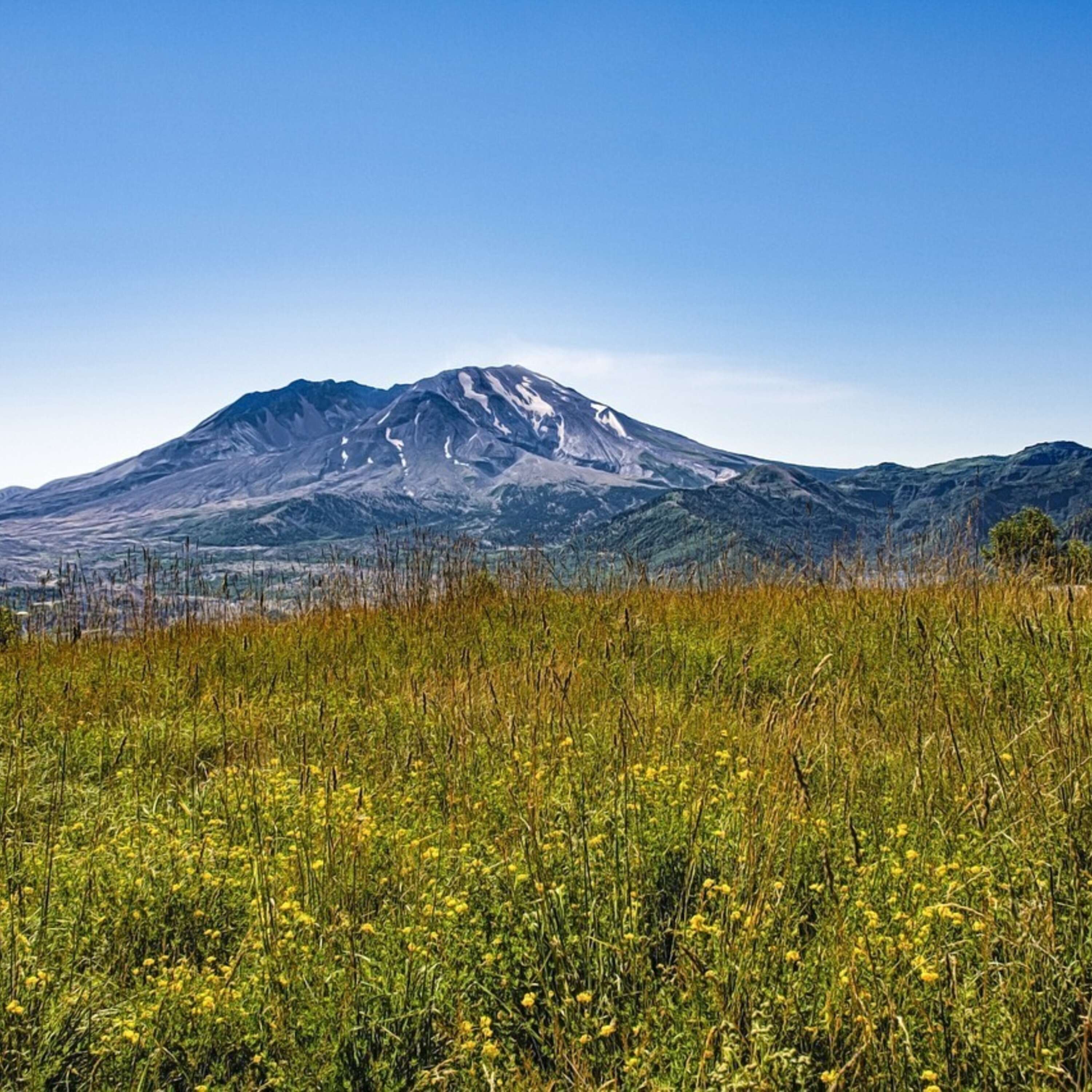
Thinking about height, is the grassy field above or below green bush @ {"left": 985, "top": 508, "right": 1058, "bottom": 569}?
below

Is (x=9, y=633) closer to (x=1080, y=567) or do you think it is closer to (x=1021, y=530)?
(x=1080, y=567)

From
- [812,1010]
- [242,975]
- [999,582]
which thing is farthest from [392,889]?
[999,582]

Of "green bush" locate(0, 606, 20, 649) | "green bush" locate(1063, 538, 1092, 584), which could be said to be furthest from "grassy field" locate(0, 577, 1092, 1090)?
"green bush" locate(0, 606, 20, 649)

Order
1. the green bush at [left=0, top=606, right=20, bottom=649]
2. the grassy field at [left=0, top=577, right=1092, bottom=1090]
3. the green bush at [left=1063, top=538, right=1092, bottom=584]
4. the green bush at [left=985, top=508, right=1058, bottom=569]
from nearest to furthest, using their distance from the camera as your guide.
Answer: the grassy field at [left=0, top=577, right=1092, bottom=1090], the green bush at [left=1063, top=538, right=1092, bottom=584], the green bush at [left=0, top=606, right=20, bottom=649], the green bush at [left=985, top=508, right=1058, bottom=569]

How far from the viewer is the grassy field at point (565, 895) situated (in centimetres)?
250

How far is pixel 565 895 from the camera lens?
3.18m

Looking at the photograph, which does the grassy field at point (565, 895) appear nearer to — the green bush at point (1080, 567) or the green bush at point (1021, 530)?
the green bush at point (1080, 567)

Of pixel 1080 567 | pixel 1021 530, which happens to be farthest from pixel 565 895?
pixel 1021 530

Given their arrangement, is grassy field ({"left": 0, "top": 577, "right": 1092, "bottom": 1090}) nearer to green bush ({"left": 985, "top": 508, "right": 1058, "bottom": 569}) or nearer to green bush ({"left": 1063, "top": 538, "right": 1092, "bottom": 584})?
green bush ({"left": 1063, "top": 538, "right": 1092, "bottom": 584})

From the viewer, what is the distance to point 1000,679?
6.00 meters

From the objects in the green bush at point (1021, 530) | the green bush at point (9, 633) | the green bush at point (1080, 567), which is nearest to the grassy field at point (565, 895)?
the green bush at point (1080, 567)

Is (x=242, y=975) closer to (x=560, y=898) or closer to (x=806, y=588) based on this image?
(x=560, y=898)

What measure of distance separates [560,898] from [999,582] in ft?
25.1

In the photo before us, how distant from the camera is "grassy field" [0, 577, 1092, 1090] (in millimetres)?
2504
